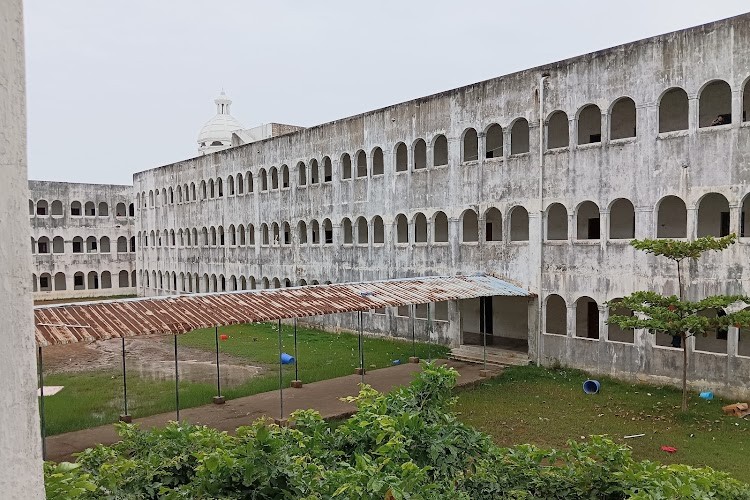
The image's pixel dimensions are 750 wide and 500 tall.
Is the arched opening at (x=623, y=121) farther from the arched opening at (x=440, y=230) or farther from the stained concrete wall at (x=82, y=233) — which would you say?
the stained concrete wall at (x=82, y=233)

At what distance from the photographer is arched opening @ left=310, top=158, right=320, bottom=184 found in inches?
1116

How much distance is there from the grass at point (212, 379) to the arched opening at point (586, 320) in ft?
16.0

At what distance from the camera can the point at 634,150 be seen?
16.6m

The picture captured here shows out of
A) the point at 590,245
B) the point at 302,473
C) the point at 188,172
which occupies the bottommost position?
the point at 302,473

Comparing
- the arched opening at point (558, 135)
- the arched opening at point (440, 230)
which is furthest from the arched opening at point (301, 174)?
the arched opening at point (558, 135)

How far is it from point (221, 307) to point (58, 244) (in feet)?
121

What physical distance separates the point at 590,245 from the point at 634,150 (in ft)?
9.92

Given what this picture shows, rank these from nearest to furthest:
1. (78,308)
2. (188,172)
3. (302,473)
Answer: (302,473), (78,308), (188,172)

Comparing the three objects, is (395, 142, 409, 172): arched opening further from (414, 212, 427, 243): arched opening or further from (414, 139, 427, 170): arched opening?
(414, 212, 427, 243): arched opening

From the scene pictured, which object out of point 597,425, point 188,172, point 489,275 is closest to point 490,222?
point 489,275

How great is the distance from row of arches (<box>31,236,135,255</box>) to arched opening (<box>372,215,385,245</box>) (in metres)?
29.3

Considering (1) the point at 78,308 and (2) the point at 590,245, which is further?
(2) the point at 590,245

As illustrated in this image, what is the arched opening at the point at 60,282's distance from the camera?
147 ft

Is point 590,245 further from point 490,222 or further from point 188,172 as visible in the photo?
point 188,172
